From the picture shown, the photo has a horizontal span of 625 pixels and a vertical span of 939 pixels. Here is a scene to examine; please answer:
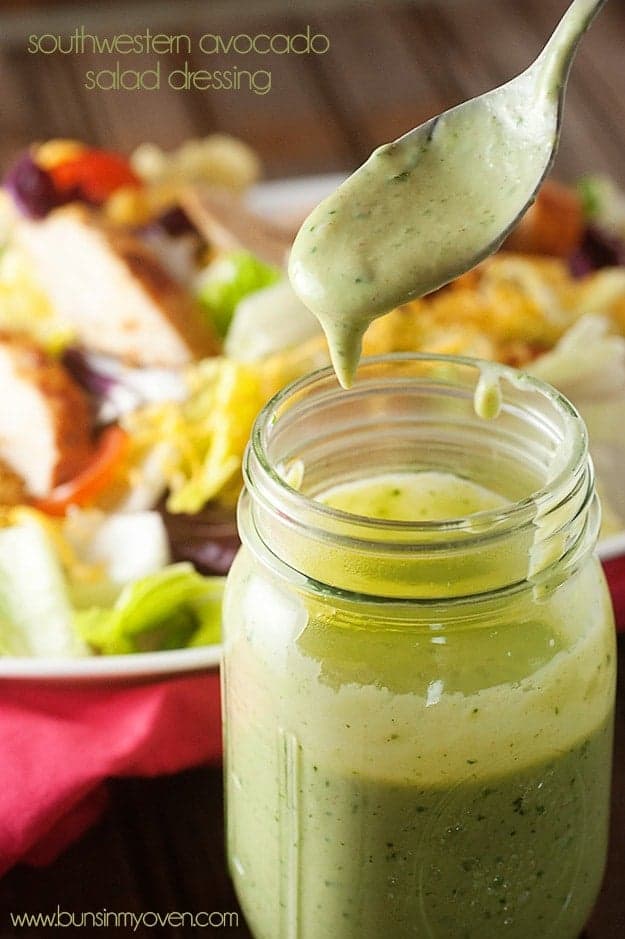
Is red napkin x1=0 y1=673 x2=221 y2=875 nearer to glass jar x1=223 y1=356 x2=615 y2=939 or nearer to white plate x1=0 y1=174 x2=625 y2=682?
white plate x1=0 y1=174 x2=625 y2=682

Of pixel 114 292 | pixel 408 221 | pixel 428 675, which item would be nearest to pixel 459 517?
pixel 428 675

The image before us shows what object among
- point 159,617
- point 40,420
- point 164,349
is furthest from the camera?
point 164,349

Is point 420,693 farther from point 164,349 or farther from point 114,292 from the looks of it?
point 114,292

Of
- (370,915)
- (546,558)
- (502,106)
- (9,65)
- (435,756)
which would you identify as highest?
(502,106)

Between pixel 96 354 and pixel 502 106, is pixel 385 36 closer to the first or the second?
pixel 96 354

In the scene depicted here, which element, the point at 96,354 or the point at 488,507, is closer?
the point at 488,507

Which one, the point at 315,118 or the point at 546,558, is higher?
the point at 546,558


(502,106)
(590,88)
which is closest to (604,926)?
(502,106)
